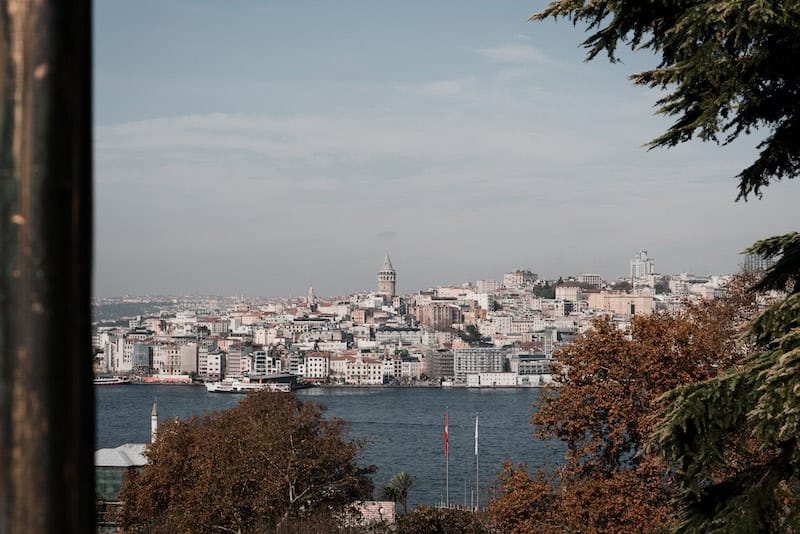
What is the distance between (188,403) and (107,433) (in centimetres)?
1075

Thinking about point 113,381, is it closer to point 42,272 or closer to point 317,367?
point 317,367

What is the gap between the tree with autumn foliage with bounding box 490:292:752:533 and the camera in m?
5.19

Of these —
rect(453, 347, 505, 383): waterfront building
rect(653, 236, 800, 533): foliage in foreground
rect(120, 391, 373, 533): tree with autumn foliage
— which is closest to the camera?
rect(653, 236, 800, 533): foliage in foreground

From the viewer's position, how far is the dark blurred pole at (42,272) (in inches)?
15.5

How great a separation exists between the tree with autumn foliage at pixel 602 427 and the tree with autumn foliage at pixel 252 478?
3.47 meters

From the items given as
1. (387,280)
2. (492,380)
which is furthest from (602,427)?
(387,280)

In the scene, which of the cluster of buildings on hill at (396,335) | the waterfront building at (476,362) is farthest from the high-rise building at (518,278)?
the waterfront building at (476,362)

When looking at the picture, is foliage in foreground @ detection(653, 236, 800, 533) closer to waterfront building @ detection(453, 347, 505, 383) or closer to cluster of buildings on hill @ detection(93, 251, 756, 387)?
cluster of buildings on hill @ detection(93, 251, 756, 387)

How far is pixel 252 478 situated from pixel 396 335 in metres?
56.7

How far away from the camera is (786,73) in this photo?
82.3 inches

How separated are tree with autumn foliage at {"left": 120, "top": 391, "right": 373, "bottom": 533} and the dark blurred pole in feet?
27.0

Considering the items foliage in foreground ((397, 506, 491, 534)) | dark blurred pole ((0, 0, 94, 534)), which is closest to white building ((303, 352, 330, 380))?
foliage in foreground ((397, 506, 491, 534))

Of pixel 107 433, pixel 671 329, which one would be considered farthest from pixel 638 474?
pixel 107 433

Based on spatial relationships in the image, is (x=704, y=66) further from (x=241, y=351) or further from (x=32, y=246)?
(x=241, y=351)
